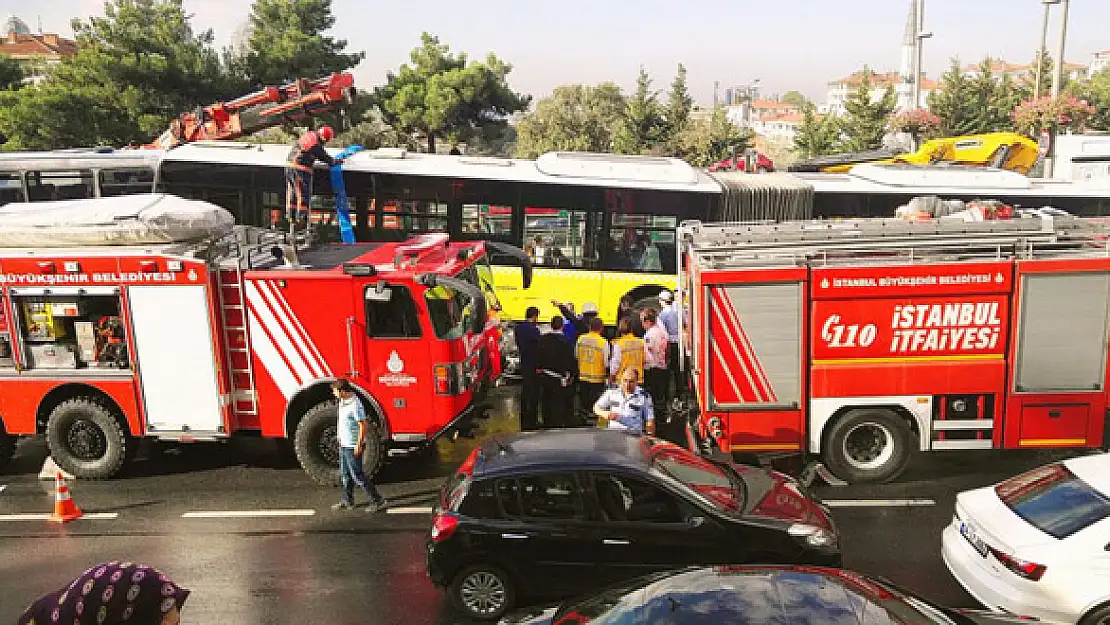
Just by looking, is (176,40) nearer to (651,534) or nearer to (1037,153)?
(1037,153)

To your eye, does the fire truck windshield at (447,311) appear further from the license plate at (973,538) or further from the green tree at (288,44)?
the green tree at (288,44)

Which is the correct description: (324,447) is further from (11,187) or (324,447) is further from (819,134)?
(819,134)

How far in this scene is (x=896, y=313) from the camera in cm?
988

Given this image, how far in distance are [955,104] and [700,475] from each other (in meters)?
33.4

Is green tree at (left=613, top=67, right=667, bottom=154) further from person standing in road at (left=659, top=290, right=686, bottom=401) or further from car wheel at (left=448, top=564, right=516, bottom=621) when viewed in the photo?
car wheel at (left=448, top=564, right=516, bottom=621)

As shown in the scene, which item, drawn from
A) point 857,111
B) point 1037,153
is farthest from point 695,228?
point 857,111

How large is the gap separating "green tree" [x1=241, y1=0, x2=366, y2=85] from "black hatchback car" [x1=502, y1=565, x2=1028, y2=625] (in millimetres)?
37825

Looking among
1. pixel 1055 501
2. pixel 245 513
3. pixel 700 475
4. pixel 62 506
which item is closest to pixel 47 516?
pixel 62 506

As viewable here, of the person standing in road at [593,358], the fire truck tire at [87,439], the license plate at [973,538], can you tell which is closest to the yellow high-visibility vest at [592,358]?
the person standing in road at [593,358]

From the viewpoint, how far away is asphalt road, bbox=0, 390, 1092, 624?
8.11 meters

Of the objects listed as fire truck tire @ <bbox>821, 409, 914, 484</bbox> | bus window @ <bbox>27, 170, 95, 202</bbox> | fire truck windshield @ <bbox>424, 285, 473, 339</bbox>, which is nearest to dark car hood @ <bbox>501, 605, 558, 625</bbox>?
fire truck windshield @ <bbox>424, 285, 473, 339</bbox>

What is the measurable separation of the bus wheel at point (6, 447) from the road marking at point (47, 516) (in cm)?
154

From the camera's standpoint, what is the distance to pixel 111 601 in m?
3.70

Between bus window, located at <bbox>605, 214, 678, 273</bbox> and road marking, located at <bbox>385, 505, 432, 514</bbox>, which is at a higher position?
bus window, located at <bbox>605, 214, 678, 273</bbox>
